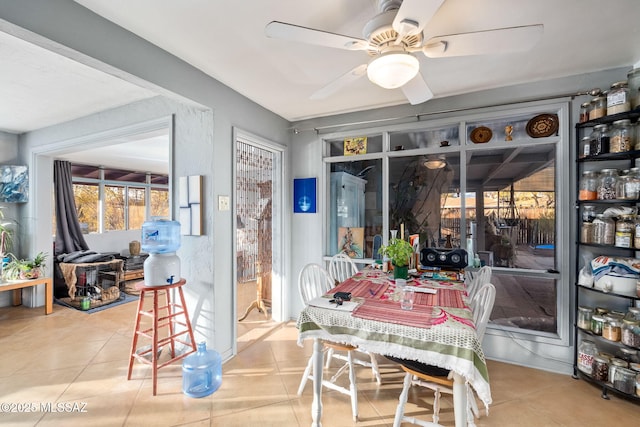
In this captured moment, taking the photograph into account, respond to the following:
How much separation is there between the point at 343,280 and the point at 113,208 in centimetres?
560

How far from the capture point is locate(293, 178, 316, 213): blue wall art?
3600mm

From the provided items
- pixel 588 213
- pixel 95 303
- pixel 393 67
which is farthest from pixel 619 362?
pixel 95 303

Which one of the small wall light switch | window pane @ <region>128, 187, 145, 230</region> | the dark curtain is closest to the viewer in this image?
the small wall light switch

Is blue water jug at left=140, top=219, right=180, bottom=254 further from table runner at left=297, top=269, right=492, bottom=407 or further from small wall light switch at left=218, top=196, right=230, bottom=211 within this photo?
table runner at left=297, top=269, right=492, bottom=407

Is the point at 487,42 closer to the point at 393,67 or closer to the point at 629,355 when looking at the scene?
the point at 393,67

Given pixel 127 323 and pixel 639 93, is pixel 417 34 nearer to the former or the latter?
pixel 639 93

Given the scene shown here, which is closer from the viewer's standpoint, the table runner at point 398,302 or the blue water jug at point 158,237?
the table runner at point 398,302

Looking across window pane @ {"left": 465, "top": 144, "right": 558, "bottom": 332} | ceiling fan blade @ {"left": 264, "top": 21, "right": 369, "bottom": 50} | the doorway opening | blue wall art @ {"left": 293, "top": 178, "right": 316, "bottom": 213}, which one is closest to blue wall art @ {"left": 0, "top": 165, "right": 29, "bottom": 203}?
the doorway opening

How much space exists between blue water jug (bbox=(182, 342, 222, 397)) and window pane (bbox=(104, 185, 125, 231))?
5.07 m

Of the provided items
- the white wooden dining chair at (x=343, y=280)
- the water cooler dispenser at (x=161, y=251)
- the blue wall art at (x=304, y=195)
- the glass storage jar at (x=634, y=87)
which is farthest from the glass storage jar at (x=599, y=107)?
the water cooler dispenser at (x=161, y=251)

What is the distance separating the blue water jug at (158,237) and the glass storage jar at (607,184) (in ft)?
11.6

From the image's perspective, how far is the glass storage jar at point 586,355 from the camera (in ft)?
7.47

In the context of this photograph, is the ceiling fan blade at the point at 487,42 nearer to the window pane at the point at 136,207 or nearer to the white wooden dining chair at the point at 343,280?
the white wooden dining chair at the point at 343,280

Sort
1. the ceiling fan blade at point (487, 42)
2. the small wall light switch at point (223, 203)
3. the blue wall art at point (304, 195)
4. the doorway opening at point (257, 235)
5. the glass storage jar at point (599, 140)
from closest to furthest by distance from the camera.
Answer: the ceiling fan blade at point (487, 42)
the glass storage jar at point (599, 140)
the small wall light switch at point (223, 203)
the doorway opening at point (257, 235)
the blue wall art at point (304, 195)
